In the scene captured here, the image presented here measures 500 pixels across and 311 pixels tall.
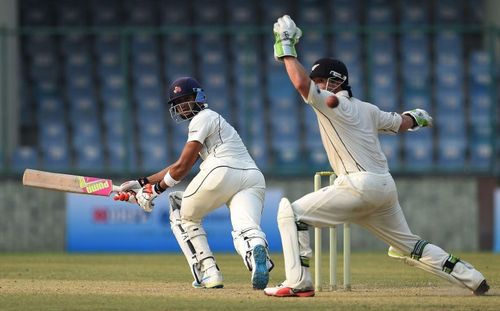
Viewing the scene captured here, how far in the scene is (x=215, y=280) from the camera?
973 centimetres

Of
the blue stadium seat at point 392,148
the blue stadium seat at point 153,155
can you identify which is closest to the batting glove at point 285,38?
the blue stadium seat at point 153,155

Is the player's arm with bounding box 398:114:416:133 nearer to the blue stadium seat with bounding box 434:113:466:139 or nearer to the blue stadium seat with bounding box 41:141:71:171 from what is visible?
the blue stadium seat with bounding box 41:141:71:171

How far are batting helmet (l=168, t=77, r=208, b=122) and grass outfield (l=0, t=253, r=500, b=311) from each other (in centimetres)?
143

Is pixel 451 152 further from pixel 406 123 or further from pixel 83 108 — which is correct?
pixel 406 123

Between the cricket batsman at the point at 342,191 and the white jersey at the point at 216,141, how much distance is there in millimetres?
1115

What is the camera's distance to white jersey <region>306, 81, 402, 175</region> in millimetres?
8664

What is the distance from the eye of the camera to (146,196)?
384 inches

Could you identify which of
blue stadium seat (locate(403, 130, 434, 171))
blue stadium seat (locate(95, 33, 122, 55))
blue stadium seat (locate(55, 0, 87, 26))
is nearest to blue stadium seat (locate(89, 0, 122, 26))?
blue stadium seat (locate(55, 0, 87, 26))

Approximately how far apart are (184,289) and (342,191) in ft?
5.82

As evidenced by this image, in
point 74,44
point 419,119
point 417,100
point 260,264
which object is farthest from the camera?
point 74,44

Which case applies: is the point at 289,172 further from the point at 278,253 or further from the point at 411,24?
the point at 411,24

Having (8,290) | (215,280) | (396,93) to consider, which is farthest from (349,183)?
(396,93)

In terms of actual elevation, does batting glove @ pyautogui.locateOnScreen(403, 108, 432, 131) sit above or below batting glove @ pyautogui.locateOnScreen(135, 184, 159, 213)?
above

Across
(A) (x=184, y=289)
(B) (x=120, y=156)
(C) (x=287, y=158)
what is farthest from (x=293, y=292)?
(B) (x=120, y=156)
